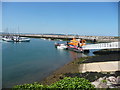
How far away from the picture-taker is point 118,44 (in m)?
14.9

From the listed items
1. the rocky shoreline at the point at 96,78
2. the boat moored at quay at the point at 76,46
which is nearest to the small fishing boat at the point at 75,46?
the boat moored at quay at the point at 76,46

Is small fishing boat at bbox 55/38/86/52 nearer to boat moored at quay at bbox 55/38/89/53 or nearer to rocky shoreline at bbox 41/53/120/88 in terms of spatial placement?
boat moored at quay at bbox 55/38/89/53

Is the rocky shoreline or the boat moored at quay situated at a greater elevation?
the boat moored at quay

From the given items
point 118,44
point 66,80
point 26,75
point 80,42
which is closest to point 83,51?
point 80,42

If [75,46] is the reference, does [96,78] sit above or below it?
below

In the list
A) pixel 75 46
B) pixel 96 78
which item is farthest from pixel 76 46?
pixel 96 78

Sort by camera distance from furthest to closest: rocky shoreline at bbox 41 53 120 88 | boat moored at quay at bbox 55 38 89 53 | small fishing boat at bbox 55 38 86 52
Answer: small fishing boat at bbox 55 38 86 52
boat moored at quay at bbox 55 38 89 53
rocky shoreline at bbox 41 53 120 88

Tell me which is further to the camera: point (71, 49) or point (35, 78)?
point (71, 49)

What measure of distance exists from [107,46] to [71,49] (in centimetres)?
644

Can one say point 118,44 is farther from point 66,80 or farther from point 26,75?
point 66,80

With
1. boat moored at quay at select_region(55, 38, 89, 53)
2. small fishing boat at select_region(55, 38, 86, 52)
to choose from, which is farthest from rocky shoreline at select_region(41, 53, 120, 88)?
small fishing boat at select_region(55, 38, 86, 52)

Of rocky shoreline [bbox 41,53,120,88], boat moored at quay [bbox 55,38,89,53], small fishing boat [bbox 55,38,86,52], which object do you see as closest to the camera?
rocky shoreline [bbox 41,53,120,88]

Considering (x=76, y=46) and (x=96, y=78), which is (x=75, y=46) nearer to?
(x=76, y=46)

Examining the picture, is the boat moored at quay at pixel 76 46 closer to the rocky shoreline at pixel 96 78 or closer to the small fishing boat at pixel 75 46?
the small fishing boat at pixel 75 46
